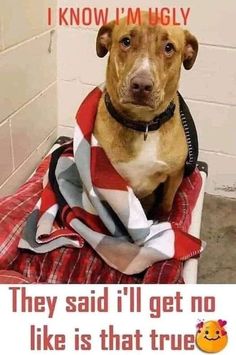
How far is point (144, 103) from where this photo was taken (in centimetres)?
116

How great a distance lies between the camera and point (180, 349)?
99 cm

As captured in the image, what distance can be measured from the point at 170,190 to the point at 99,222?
8.6 inches

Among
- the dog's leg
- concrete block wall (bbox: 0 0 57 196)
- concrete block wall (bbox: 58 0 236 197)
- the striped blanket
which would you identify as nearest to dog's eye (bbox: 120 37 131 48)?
the striped blanket

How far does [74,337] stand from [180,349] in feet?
0.67

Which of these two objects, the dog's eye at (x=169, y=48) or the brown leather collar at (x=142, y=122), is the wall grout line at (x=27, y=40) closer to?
the brown leather collar at (x=142, y=122)

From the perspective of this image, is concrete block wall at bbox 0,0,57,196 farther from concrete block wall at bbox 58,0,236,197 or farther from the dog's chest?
the dog's chest

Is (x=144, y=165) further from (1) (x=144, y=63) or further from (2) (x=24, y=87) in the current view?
(2) (x=24, y=87)

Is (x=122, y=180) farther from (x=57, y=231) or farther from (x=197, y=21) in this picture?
(x=197, y=21)

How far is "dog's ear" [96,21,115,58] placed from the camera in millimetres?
1274

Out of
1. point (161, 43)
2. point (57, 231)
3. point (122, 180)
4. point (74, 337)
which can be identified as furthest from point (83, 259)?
point (161, 43)

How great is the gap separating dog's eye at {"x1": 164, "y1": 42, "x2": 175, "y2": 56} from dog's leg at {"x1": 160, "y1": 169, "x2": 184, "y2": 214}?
13.4 inches

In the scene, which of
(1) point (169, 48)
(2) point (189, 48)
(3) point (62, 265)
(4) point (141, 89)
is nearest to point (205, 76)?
(2) point (189, 48)

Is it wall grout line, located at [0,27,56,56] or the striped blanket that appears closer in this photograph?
the striped blanket

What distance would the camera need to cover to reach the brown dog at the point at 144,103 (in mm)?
1148
